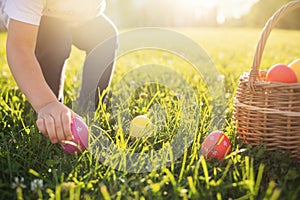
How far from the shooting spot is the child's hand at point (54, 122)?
58.2 inches

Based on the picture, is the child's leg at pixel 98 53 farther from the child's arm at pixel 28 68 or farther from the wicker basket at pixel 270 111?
Answer: the wicker basket at pixel 270 111

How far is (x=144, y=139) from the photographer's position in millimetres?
1770

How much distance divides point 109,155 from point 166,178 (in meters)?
0.34

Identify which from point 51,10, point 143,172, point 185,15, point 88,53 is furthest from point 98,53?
point 185,15

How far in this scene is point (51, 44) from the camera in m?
2.31

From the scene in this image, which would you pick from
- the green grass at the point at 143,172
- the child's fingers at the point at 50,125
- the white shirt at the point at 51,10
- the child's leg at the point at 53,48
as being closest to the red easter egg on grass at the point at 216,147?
the green grass at the point at 143,172

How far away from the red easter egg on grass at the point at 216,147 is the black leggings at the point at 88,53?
90 cm

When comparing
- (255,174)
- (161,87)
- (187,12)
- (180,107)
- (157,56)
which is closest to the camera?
(255,174)

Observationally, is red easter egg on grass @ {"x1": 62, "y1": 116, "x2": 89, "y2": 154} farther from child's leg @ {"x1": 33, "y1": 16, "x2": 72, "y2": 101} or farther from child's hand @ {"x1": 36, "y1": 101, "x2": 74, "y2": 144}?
child's leg @ {"x1": 33, "y1": 16, "x2": 72, "y2": 101}

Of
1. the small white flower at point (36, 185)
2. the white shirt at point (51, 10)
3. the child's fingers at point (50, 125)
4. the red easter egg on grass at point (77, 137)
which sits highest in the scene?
the white shirt at point (51, 10)

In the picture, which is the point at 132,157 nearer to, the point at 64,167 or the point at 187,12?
the point at 64,167

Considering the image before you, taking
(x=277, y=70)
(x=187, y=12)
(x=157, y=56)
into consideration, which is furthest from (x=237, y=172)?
(x=187, y=12)

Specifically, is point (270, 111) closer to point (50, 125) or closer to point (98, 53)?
point (50, 125)

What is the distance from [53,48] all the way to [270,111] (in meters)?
1.27
